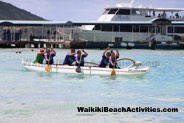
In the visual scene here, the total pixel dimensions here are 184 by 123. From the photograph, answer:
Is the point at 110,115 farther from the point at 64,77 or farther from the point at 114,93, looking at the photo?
the point at 64,77

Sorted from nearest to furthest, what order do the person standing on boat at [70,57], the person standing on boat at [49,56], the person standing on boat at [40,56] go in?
1. the person standing on boat at [70,57]
2. the person standing on boat at [49,56]
3. the person standing on boat at [40,56]

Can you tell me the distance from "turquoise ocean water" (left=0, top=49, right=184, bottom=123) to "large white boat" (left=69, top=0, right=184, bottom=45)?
1844 inches

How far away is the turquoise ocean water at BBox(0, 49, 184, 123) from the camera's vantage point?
19.9m

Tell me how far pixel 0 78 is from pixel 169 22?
53418 mm

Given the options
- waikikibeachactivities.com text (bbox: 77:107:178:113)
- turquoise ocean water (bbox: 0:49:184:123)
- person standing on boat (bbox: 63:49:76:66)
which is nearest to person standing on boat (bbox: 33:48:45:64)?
turquoise ocean water (bbox: 0:49:184:123)

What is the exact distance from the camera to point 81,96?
2525 cm

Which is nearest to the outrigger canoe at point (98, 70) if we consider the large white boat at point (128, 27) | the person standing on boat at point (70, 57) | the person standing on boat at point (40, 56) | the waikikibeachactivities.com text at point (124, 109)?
the person standing on boat at point (70, 57)

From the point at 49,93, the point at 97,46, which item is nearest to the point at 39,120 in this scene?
the point at 49,93

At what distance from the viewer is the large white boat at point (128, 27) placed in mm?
83562

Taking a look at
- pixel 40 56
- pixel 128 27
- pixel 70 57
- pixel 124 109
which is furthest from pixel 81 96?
pixel 128 27

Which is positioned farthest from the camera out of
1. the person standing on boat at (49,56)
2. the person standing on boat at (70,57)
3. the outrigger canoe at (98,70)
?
the person standing on boat at (49,56)

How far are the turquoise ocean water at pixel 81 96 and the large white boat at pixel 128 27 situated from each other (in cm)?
4683

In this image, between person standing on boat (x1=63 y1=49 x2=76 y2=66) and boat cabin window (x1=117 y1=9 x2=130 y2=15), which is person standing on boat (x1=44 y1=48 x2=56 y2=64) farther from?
boat cabin window (x1=117 y1=9 x2=130 y2=15)

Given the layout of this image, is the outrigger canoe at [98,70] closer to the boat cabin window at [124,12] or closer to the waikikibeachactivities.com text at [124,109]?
the waikikibeachactivities.com text at [124,109]
